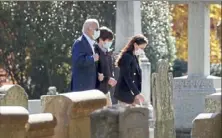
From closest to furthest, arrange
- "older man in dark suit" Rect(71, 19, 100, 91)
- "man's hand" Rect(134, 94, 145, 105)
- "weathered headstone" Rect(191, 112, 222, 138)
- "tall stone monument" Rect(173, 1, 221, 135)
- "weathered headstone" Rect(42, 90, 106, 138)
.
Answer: "weathered headstone" Rect(191, 112, 222, 138)
"weathered headstone" Rect(42, 90, 106, 138)
"older man in dark suit" Rect(71, 19, 100, 91)
"man's hand" Rect(134, 94, 145, 105)
"tall stone monument" Rect(173, 1, 221, 135)

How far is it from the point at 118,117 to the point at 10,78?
17.6 metres

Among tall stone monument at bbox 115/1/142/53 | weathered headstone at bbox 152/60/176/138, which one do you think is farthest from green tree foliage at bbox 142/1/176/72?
weathered headstone at bbox 152/60/176/138

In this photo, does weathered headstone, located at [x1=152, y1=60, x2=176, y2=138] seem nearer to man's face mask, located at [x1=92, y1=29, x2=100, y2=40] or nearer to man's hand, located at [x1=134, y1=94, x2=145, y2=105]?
man's hand, located at [x1=134, y1=94, x2=145, y2=105]

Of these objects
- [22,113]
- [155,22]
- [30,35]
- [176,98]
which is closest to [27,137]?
[22,113]

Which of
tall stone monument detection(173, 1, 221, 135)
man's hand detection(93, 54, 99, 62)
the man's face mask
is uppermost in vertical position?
the man's face mask

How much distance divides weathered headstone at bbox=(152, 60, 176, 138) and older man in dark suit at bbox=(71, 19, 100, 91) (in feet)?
5.81

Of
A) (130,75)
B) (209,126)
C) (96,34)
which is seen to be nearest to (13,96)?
(96,34)

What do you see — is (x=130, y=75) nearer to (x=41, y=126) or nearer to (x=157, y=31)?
(x=41, y=126)

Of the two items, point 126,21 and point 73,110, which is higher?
point 126,21

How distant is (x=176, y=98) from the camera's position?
21125 millimetres

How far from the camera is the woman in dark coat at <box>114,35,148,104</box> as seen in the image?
14000mm

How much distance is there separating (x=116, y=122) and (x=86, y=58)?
3.98 meters

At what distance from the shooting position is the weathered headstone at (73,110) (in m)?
11.5

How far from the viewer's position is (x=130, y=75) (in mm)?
14031
